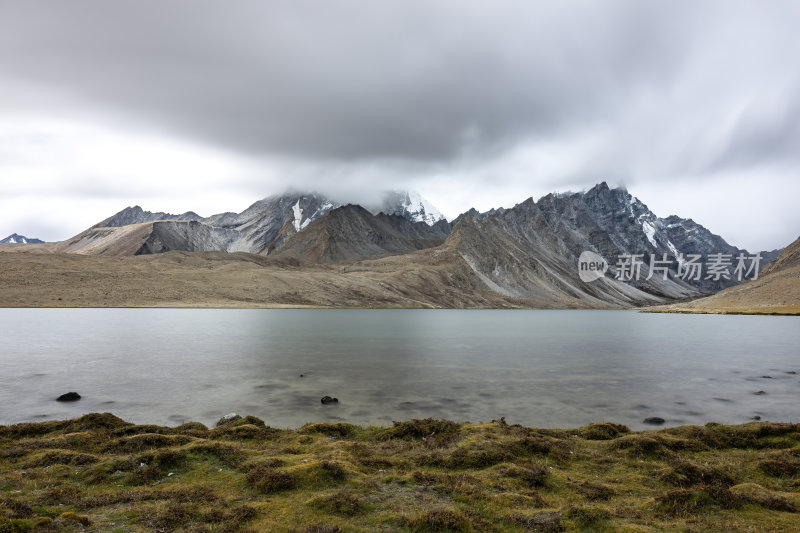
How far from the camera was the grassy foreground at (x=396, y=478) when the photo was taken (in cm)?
1241

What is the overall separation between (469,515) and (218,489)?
8.20 meters

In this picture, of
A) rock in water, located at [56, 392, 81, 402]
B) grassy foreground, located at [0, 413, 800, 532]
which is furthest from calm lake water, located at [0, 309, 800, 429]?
grassy foreground, located at [0, 413, 800, 532]

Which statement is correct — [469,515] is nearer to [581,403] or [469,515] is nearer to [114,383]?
[581,403]

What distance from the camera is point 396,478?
633 inches

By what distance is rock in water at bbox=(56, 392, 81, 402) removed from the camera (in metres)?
30.9

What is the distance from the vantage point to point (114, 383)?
3725cm

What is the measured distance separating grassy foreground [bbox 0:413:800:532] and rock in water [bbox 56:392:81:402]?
9.57 metres

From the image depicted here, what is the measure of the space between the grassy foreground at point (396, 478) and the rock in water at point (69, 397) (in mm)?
9567

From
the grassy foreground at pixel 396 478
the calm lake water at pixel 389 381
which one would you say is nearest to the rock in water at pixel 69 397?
the calm lake water at pixel 389 381

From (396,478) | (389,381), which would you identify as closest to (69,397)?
(389,381)

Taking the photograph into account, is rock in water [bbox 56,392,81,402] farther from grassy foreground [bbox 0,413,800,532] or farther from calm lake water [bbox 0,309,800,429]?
grassy foreground [bbox 0,413,800,532]

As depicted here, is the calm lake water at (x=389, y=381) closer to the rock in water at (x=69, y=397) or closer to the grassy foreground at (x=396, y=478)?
the rock in water at (x=69, y=397)

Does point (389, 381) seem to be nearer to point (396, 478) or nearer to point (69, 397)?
point (69, 397)

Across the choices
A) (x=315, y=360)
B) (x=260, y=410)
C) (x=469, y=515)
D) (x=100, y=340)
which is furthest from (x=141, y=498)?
(x=100, y=340)
